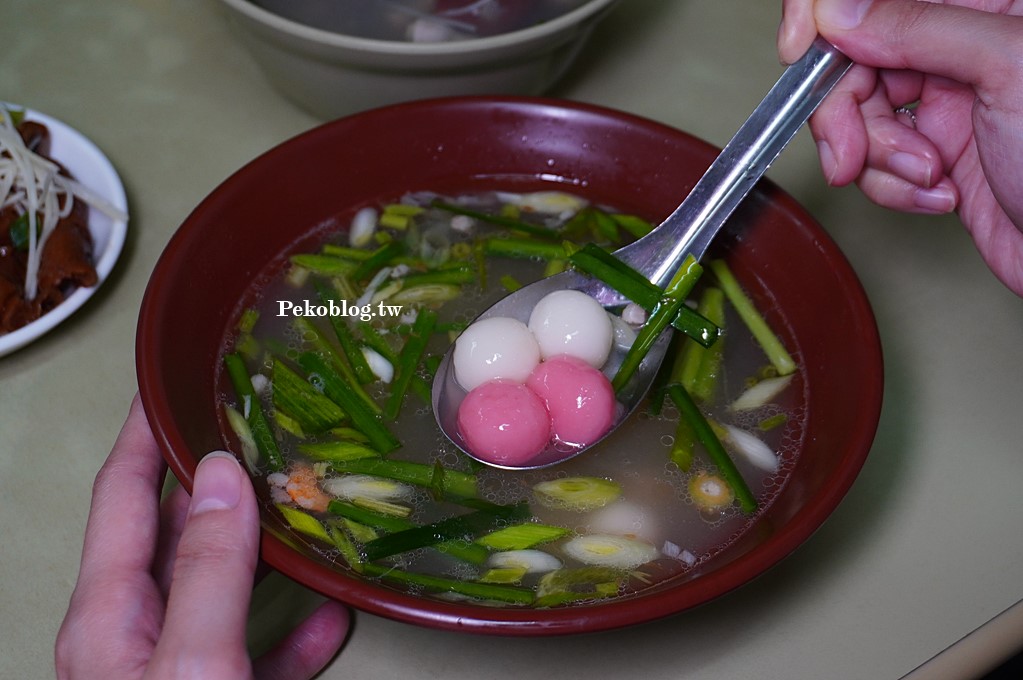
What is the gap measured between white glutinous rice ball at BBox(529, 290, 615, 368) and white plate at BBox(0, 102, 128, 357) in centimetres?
67

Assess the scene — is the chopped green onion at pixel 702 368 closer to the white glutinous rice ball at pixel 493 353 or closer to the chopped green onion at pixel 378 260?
the white glutinous rice ball at pixel 493 353

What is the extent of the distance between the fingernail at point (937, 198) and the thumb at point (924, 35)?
0.21m

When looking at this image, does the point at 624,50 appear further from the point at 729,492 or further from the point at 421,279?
the point at 729,492

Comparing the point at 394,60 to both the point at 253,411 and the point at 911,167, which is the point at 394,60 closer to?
the point at 253,411

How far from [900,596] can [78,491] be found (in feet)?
3.51

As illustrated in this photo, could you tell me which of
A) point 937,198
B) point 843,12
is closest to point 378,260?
point 843,12

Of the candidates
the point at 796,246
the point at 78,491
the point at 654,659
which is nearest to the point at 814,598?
the point at 654,659

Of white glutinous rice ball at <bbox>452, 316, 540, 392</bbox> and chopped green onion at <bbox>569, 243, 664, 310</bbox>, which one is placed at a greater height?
chopped green onion at <bbox>569, 243, 664, 310</bbox>

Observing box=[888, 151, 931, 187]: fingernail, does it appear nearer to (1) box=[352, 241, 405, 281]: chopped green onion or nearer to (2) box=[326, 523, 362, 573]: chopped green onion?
(1) box=[352, 241, 405, 281]: chopped green onion

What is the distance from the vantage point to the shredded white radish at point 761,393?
4.15ft

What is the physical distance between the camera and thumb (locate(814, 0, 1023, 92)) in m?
1.12

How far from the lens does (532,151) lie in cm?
145

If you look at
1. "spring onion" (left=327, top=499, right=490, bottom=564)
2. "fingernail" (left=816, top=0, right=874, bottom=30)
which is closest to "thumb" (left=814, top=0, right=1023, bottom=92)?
"fingernail" (left=816, top=0, right=874, bottom=30)

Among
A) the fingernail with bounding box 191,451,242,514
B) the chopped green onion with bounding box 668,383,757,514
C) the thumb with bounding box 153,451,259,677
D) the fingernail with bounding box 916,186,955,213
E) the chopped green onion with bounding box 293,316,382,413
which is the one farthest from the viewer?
the fingernail with bounding box 916,186,955,213
